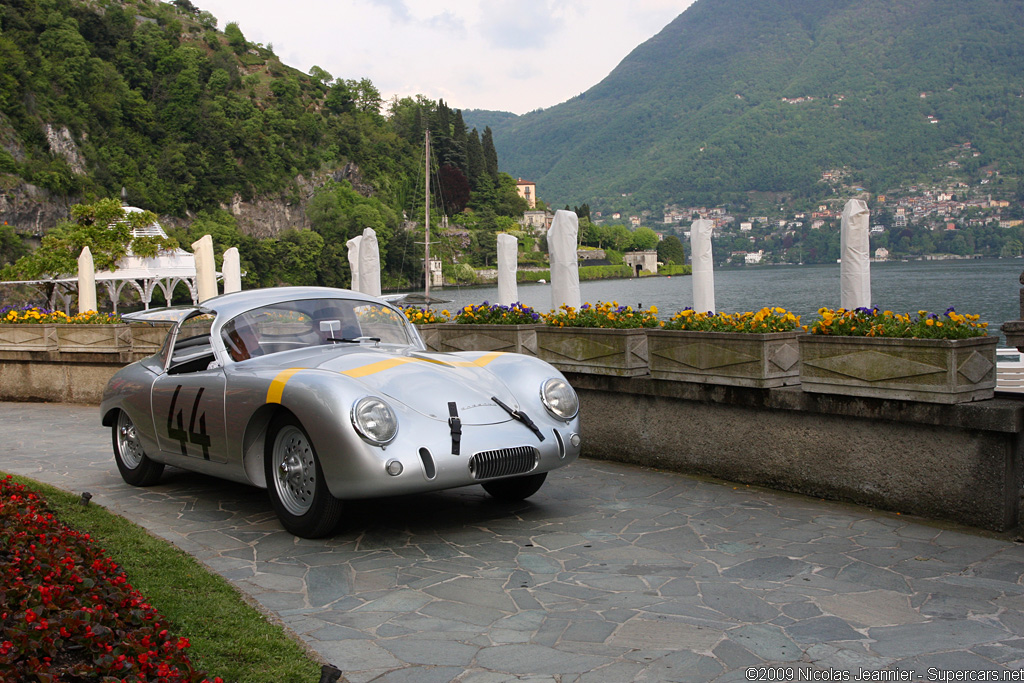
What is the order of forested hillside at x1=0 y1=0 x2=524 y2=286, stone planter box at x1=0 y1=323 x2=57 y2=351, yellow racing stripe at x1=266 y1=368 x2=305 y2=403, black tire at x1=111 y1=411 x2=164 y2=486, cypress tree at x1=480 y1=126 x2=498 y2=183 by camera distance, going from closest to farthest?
yellow racing stripe at x1=266 y1=368 x2=305 y2=403 → black tire at x1=111 y1=411 x2=164 y2=486 → stone planter box at x1=0 y1=323 x2=57 y2=351 → forested hillside at x1=0 y1=0 x2=524 y2=286 → cypress tree at x1=480 y1=126 x2=498 y2=183

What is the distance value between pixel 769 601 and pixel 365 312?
Result: 383cm

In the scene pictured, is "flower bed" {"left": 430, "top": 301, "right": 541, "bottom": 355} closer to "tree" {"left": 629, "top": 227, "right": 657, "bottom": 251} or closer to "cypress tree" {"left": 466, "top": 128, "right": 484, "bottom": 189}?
"tree" {"left": 629, "top": 227, "right": 657, "bottom": 251}

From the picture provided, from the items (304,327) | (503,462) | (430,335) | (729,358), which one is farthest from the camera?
(430,335)

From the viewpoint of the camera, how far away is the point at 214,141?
134125 mm

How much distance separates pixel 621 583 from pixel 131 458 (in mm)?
4860

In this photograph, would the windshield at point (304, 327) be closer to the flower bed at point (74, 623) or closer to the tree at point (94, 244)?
the flower bed at point (74, 623)

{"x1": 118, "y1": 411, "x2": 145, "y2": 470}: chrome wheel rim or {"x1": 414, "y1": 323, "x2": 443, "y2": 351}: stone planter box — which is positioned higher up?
{"x1": 414, "y1": 323, "x2": 443, "y2": 351}: stone planter box

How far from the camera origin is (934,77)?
7633 inches

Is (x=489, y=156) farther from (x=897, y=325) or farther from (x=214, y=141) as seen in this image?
(x=897, y=325)

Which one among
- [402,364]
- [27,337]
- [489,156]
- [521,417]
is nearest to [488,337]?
[402,364]

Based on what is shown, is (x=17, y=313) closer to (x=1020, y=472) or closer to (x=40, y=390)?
(x=40, y=390)

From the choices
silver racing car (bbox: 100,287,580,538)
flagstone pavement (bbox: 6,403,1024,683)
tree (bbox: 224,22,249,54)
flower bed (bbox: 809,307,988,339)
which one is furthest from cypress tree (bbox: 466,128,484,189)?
flagstone pavement (bbox: 6,403,1024,683)

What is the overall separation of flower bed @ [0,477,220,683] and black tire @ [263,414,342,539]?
1478mm

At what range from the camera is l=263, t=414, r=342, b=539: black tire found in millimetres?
5367
